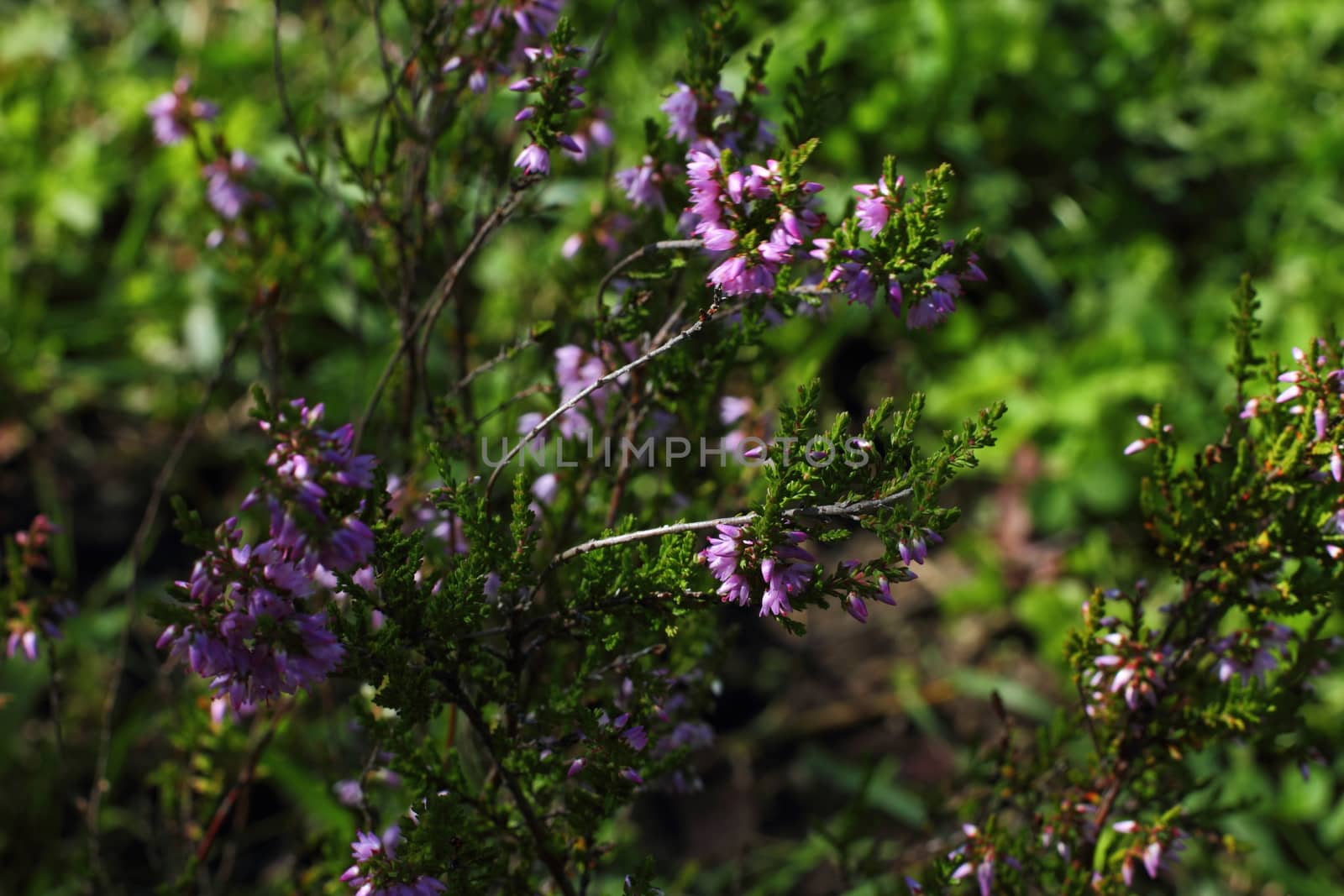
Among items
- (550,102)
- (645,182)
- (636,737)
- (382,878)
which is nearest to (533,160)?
(550,102)

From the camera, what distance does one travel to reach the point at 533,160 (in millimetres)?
1372

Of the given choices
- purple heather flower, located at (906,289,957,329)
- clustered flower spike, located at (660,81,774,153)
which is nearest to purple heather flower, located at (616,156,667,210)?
clustered flower spike, located at (660,81,774,153)

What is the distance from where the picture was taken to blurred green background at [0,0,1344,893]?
3.23 metres

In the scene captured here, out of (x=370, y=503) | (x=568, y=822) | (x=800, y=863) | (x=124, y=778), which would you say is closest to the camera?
(x=370, y=503)

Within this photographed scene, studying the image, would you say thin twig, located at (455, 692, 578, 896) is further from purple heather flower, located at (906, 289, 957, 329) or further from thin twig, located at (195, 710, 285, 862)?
purple heather flower, located at (906, 289, 957, 329)

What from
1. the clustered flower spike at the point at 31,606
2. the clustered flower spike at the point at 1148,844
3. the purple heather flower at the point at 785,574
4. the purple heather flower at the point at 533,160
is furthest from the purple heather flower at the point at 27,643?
the clustered flower spike at the point at 1148,844

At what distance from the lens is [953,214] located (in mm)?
3730

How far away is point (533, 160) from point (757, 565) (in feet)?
1.94

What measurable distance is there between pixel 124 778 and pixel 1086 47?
12.9 feet

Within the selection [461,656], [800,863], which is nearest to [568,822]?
[461,656]

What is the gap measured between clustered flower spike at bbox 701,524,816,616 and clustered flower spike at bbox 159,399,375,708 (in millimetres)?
389

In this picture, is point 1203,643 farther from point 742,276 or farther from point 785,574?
point 742,276

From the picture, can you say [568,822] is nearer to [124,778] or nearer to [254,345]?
[124,778]

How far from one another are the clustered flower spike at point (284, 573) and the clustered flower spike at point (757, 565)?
389mm
